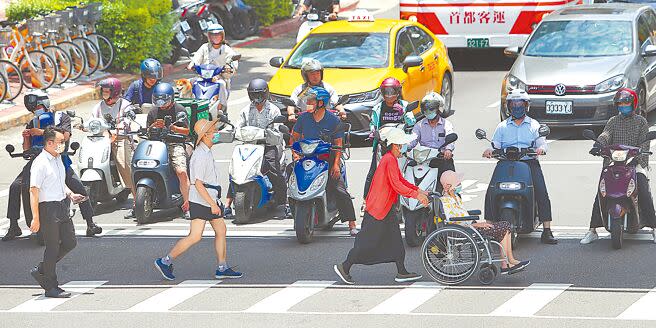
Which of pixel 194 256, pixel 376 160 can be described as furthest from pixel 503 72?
pixel 194 256

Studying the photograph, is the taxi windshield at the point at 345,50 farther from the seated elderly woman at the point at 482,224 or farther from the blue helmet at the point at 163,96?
the seated elderly woman at the point at 482,224

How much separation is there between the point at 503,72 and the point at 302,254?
13.0 m

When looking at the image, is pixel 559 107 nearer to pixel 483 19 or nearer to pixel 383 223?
pixel 483 19

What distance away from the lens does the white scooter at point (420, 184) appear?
13984 mm

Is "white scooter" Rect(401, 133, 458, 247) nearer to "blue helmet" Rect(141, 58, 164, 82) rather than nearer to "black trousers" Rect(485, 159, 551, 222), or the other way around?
"black trousers" Rect(485, 159, 551, 222)

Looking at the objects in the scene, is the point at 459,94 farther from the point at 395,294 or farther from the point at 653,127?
the point at 395,294

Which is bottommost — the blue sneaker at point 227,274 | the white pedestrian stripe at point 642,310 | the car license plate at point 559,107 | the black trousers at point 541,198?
the white pedestrian stripe at point 642,310

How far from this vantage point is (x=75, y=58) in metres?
24.7

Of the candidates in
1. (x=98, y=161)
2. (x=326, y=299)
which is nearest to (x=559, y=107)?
(x=98, y=161)

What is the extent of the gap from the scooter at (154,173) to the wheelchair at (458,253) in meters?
4.29

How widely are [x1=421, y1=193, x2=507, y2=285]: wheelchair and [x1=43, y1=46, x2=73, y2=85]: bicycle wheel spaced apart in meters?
13.1

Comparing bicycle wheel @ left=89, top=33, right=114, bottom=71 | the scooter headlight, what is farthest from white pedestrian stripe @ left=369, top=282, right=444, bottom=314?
bicycle wheel @ left=89, top=33, right=114, bottom=71

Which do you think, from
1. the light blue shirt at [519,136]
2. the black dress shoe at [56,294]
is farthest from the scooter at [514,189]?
the black dress shoe at [56,294]

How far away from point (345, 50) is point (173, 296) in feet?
28.6
